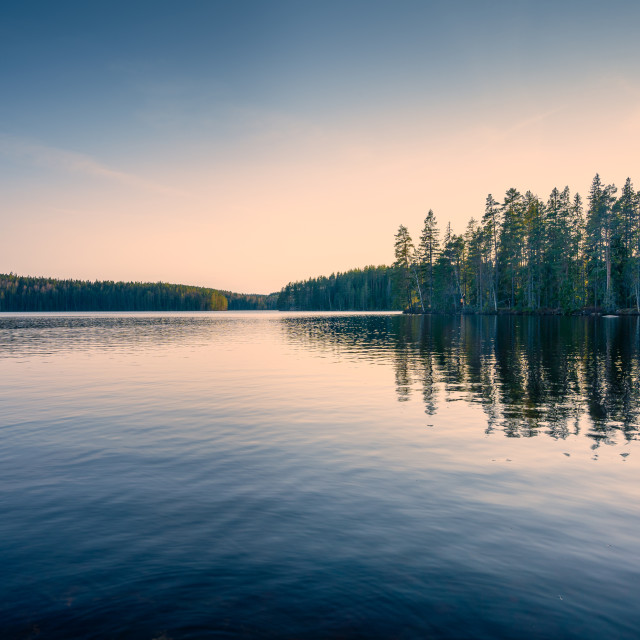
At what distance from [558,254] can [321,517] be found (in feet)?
340

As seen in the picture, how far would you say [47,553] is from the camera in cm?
665

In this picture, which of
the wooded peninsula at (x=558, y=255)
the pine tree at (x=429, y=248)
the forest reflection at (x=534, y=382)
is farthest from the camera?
the pine tree at (x=429, y=248)

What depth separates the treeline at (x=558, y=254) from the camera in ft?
298

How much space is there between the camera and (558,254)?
96125mm

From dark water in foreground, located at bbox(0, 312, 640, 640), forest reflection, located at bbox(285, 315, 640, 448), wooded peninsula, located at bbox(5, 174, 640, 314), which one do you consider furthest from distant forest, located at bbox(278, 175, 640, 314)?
dark water in foreground, located at bbox(0, 312, 640, 640)

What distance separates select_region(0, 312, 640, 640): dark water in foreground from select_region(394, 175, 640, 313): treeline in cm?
8609

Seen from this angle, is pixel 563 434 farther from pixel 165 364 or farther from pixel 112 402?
pixel 165 364

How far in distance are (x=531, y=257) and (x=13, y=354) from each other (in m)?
95.2

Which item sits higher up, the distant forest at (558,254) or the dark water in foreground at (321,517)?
the distant forest at (558,254)

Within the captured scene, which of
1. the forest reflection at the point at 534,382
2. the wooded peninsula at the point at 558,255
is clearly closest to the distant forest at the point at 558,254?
the wooded peninsula at the point at 558,255

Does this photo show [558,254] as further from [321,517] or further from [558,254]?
[321,517]

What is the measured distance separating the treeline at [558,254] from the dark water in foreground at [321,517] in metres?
86.1

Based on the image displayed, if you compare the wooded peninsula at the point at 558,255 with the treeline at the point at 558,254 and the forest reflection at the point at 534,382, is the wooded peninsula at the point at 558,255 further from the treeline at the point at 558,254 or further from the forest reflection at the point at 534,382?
the forest reflection at the point at 534,382

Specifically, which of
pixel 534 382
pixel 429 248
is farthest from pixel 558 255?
pixel 534 382
